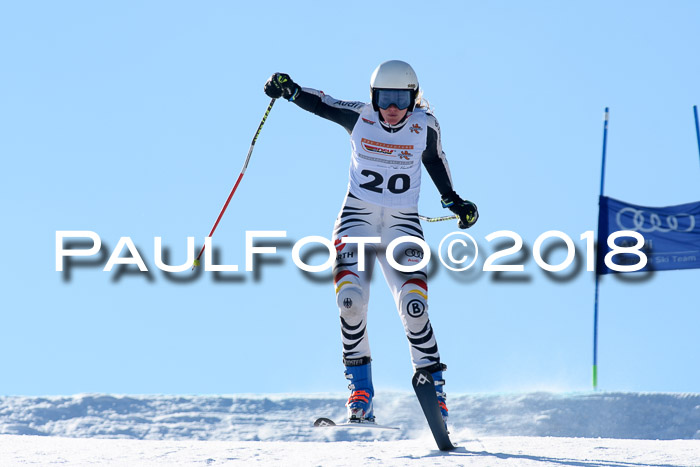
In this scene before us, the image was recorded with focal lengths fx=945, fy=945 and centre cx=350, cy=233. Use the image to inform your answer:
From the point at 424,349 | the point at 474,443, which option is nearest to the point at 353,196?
the point at 424,349

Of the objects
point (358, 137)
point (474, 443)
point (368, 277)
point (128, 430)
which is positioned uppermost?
point (358, 137)

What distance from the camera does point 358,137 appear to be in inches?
284

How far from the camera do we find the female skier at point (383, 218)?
697 cm

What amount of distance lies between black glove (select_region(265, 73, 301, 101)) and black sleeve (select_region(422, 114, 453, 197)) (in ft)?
3.62

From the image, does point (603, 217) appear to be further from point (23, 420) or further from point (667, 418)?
point (23, 420)

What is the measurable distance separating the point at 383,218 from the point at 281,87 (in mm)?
1374

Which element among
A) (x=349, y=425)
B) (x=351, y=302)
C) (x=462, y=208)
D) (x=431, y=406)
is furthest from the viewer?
(x=462, y=208)

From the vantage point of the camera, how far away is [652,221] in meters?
19.9

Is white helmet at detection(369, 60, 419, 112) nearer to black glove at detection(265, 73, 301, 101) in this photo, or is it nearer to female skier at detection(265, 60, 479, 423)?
female skier at detection(265, 60, 479, 423)

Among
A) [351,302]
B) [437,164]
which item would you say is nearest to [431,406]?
[351,302]

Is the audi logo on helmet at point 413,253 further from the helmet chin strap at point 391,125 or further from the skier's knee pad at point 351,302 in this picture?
the helmet chin strap at point 391,125

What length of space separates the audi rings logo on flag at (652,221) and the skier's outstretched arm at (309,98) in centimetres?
1355

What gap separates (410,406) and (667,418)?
16.3ft

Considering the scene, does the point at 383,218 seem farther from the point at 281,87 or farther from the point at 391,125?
the point at 281,87
